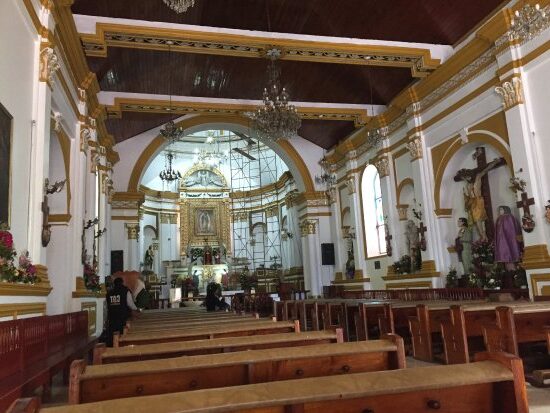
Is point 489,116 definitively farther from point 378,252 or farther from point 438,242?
point 378,252

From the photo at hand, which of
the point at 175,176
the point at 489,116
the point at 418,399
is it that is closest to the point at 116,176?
the point at 175,176

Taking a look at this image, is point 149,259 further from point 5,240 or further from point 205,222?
point 5,240

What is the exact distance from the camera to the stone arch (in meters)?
Answer: 14.7

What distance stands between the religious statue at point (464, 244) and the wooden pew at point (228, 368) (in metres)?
7.99

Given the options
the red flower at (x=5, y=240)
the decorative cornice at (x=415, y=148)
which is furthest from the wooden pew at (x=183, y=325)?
the decorative cornice at (x=415, y=148)

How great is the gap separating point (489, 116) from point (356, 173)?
587cm

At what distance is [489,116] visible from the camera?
8.80 meters

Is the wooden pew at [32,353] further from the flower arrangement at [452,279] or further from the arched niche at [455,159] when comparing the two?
the arched niche at [455,159]

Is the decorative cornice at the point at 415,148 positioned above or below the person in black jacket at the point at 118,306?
above

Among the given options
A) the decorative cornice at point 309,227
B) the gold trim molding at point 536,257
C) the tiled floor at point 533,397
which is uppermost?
the decorative cornice at point 309,227

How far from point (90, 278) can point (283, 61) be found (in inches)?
247

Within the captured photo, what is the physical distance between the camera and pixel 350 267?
1465cm

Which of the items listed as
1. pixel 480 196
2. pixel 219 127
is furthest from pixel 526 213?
pixel 219 127

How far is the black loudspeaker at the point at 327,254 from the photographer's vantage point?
51.2 ft
